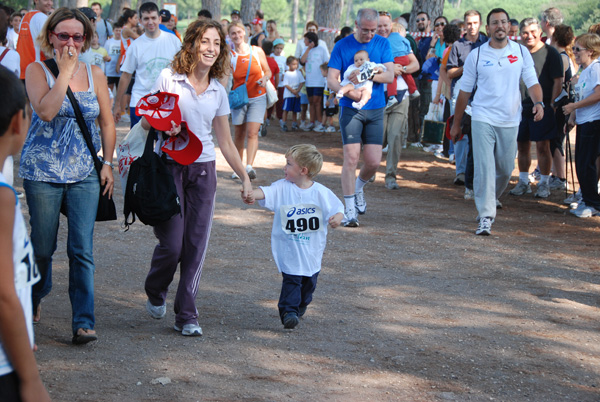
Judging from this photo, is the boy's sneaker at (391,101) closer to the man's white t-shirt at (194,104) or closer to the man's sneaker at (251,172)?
the man's sneaker at (251,172)

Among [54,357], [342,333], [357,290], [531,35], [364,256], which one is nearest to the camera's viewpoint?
[54,357]

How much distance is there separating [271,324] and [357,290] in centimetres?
119

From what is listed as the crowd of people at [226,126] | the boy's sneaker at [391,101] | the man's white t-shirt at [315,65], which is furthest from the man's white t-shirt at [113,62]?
the boy's sneaker at [391,101]

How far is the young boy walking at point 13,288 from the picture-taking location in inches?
85.5

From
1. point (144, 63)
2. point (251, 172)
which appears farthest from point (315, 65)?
point (144, 63)

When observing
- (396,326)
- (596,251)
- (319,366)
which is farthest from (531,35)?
(319,366)

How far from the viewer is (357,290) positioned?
6.48 m

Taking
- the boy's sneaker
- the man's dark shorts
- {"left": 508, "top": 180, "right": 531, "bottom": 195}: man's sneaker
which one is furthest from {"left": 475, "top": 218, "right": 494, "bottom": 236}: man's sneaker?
the boy's sneaker

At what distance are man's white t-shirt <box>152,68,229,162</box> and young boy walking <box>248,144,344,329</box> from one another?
0.49 meters

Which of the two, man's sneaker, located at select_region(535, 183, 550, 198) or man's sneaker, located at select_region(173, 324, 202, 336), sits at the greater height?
man's sneaker, located at select_region(535, 183, 550, 198)

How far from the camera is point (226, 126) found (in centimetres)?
527

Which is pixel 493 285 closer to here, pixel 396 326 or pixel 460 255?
pixel 460 255

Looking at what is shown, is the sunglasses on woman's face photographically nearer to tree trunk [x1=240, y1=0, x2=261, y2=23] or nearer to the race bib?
the race bib

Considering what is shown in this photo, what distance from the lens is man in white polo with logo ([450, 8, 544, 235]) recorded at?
823 centimetres
